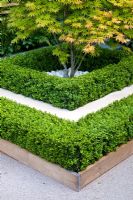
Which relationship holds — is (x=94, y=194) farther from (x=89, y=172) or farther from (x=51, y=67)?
(x=51, y=67)

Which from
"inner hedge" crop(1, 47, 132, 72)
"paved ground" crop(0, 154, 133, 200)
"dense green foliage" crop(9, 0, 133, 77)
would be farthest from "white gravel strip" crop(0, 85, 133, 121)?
"paved ground" crop(0, 154, 133, 200)

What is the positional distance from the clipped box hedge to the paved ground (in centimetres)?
154

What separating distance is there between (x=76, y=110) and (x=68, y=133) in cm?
128

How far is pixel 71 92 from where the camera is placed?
653 centimetres

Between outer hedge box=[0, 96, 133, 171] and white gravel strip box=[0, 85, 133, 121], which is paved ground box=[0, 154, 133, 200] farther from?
white gravel strip box=[0, 85, 133, 121]

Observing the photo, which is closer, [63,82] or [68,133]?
[68,133]

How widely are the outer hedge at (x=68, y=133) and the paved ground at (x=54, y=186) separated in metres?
0.27

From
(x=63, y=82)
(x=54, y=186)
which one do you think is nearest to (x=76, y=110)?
(x=63, y=82)

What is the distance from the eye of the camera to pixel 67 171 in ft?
16.3

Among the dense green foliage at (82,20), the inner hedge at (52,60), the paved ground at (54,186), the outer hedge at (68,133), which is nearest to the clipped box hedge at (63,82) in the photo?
the inner hedge at (52,60)

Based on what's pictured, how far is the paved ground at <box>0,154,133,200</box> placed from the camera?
4.78 meters

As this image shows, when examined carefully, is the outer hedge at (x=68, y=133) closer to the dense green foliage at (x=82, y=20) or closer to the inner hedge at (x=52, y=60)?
the dense green foliage at (x=82, y=20)

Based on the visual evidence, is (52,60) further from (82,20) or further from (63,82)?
(63,82)

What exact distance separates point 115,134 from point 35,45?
5934mm
